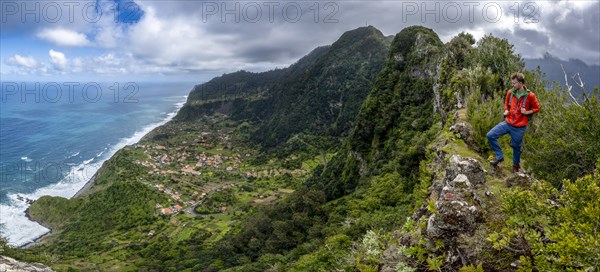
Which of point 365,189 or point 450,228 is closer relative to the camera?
point 450,228

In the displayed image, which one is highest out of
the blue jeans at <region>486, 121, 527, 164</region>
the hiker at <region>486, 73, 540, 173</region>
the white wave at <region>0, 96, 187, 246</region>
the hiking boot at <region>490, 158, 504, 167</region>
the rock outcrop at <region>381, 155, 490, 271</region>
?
the hiker at <region>486, 73, 540, 173</region>

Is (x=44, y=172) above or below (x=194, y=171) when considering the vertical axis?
above

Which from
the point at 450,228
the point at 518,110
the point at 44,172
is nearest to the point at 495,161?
the point at 518,110

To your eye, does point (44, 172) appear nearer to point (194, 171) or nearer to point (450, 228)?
point (194, 171)

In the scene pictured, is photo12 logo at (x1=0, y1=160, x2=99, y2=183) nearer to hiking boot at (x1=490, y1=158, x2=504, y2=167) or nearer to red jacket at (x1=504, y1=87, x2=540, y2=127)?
hiking boot at (x1=490, y1=158, x2=504, y2=167)

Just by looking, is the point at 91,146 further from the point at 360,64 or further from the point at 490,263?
the point at 490,263

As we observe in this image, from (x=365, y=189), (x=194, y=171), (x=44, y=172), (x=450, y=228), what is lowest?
(x=194, y=171)

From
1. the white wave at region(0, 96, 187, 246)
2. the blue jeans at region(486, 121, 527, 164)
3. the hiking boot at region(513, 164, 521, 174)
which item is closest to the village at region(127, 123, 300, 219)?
the white wave at region(0, 96, 187, 246)

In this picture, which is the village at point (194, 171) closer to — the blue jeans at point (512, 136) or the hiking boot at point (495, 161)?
the hiking boot at point (495, 161)

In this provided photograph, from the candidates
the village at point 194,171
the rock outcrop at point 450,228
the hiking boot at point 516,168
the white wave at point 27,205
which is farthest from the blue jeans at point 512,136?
the village at point 194,171
